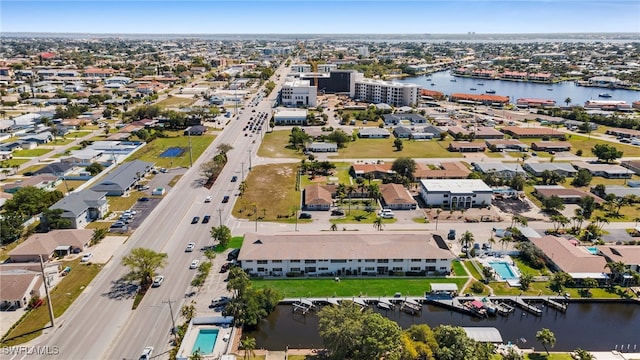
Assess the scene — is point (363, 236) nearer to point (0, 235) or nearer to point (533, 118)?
point (0, 235)

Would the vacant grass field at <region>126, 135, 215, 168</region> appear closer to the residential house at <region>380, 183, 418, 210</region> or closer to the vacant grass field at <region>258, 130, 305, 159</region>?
the vacant grass field at <region>258, 130, 305, 159</region>

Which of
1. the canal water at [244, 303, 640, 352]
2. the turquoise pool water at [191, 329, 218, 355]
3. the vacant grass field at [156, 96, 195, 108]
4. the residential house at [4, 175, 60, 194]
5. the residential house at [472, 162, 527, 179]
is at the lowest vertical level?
the canal water at [244, 303, 640, 352]

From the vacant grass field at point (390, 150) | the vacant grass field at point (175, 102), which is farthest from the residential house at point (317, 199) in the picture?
the vacant grass field at point (175, 102)

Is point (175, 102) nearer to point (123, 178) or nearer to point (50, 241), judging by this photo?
point (123, 178)

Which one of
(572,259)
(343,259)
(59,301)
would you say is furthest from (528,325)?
(59,301)

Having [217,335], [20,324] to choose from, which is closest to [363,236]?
[217,335]

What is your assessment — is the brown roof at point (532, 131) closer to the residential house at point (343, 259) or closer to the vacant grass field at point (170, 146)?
the residential house at point (343, 259)

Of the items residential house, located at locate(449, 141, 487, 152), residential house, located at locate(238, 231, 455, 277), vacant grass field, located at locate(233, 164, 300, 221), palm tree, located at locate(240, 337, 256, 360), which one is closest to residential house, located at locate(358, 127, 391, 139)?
residential house, located at locate(449, 141, 487, 152)
